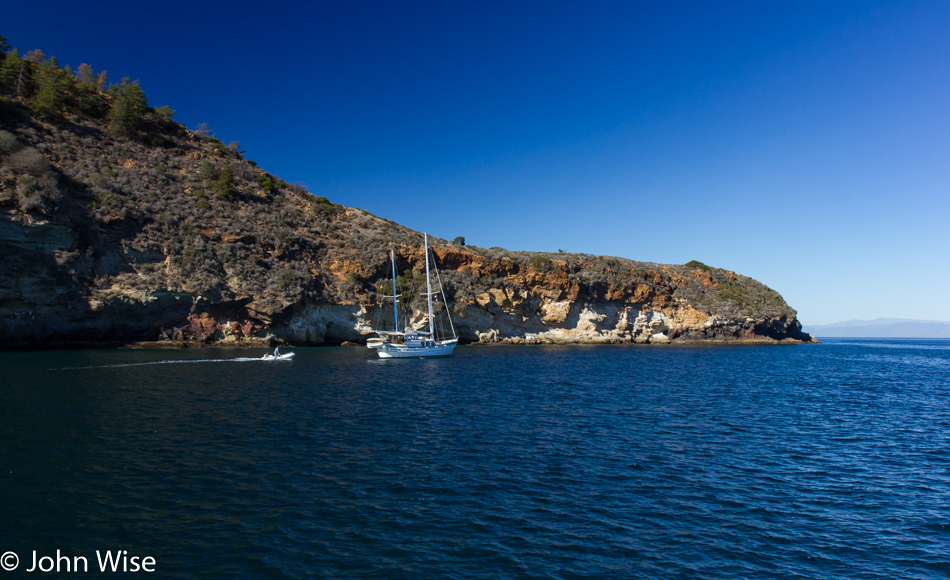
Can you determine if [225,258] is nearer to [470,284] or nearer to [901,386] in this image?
[470,284]

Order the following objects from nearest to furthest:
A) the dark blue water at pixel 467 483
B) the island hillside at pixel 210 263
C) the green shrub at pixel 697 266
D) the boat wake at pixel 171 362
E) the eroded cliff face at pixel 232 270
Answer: the dark blue water at pixel 467 483
the boat wake at pixel 171 362
the eroded cliff face at pixel 232 270
the island hillside at pixel 210 263
the green shrub at pixel 697 266

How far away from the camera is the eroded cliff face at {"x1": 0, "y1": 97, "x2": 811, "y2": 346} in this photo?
158 ft

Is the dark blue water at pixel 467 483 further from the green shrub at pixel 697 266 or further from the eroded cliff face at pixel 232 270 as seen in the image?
the green shrub at pixel 697 266

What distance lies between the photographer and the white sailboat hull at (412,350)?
48.5 m

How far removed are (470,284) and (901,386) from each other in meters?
49.8

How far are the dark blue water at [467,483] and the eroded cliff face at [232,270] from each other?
93.6ft

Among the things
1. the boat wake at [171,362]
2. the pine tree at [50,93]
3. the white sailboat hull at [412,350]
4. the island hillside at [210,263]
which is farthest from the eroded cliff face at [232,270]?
the white sailboat hull at [412,350]

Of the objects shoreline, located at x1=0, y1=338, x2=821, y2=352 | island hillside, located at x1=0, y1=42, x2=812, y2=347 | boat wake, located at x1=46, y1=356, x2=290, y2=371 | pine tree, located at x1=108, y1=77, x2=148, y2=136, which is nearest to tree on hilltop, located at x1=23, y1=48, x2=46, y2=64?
island hillside, located at x1=0, y1=42, x2=812, y2=347

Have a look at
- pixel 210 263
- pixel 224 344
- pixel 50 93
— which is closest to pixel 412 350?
pixel 224 344

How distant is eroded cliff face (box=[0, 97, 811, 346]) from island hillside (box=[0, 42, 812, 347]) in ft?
0.67

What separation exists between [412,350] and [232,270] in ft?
88.7

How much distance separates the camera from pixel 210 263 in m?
57.3

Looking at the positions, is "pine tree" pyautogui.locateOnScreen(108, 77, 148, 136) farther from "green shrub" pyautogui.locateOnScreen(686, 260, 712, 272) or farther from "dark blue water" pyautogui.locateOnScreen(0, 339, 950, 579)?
"green shrub" pyautogui.locateOnScreen(686, 260, 712, 272)

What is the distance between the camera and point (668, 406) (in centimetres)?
2455
